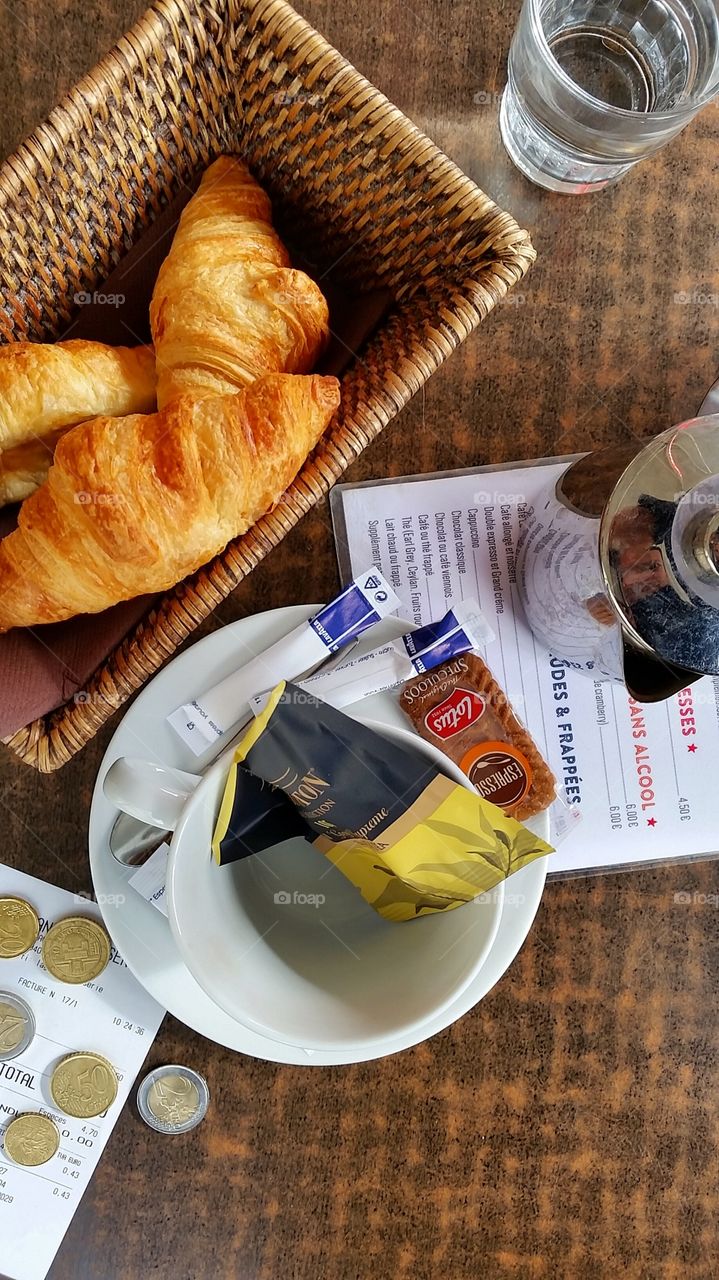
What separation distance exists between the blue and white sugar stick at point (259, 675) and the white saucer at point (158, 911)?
1 centimetres

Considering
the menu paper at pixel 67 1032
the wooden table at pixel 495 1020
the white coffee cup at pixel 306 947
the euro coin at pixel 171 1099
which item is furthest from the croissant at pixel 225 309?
the euro coin at pixel 171 1099

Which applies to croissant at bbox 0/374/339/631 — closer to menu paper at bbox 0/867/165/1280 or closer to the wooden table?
the wooden table

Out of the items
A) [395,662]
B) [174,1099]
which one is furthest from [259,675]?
[174,1099]

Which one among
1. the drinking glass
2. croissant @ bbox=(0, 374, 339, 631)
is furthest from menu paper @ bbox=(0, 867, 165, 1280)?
the drinking glass

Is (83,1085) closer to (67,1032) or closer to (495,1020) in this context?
(67,1032)

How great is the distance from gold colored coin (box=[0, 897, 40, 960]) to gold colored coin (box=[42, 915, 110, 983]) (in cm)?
1

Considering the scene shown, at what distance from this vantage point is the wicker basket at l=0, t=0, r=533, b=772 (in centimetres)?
56

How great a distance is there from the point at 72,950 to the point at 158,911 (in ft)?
0.26

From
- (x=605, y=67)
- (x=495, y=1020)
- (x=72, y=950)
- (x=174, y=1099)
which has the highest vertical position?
(x=605, y=67)

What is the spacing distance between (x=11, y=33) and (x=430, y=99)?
1.01 ft

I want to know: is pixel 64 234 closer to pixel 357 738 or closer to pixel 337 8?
pixel 337 8

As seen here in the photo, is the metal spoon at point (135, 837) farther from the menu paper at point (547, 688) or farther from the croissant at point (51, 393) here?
the croissant at point (51, 393)

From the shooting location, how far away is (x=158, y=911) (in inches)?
26.3

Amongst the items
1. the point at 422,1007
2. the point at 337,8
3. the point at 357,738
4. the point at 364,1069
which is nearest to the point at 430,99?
the point at 337,8
